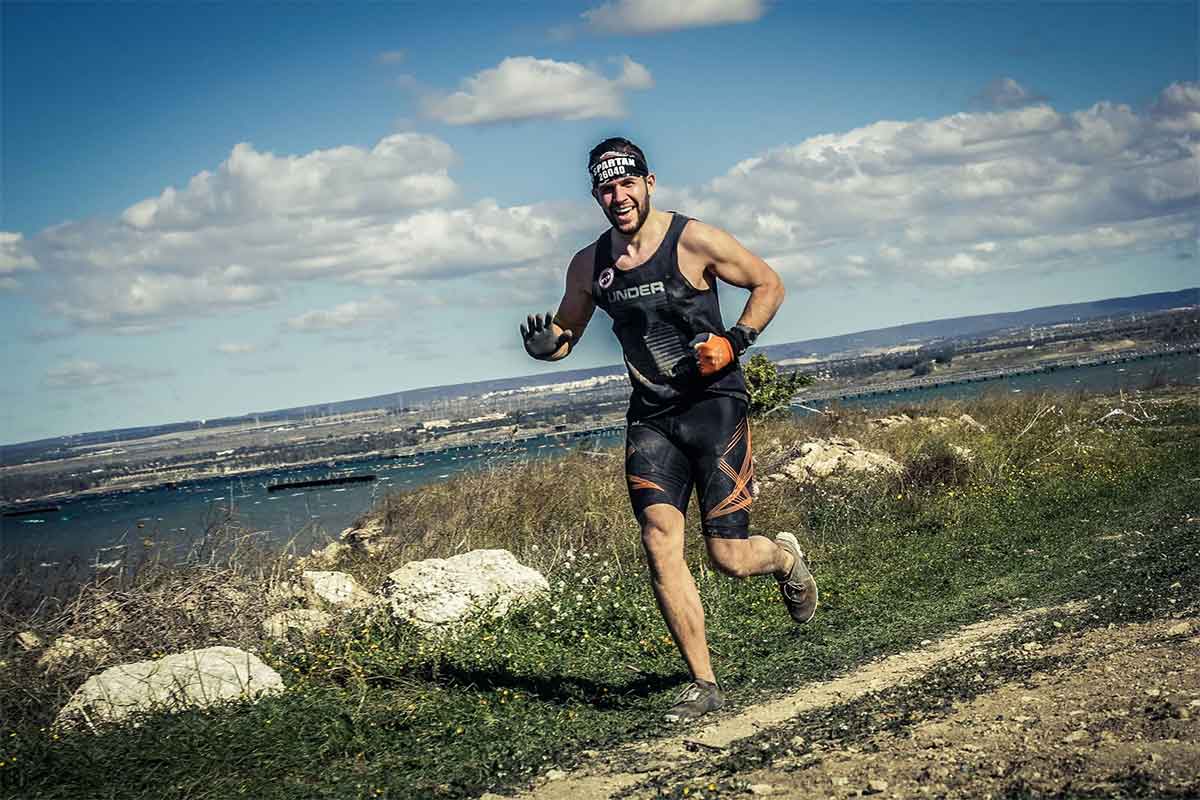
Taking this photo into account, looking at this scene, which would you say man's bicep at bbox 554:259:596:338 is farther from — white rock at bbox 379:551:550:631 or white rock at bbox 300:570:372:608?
white rock at bbox 300:570:372:608

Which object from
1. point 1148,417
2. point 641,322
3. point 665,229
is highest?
point 665,229

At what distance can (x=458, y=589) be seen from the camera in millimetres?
8445

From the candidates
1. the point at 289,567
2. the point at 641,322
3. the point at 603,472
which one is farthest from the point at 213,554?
the point at 603,472

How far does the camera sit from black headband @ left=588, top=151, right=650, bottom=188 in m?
5.98

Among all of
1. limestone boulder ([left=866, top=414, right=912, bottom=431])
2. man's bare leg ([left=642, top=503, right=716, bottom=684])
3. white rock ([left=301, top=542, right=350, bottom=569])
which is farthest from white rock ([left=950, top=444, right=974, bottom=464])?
man's bare leg ([left=642, top=503, right=716, bottom=684])

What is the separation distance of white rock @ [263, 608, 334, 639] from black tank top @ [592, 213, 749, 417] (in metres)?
2.97

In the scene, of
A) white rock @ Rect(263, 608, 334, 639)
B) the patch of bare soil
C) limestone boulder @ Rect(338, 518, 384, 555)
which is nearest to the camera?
the patch of bare soil

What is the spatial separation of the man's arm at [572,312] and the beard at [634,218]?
281 mm

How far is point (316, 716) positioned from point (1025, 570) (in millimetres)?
6027

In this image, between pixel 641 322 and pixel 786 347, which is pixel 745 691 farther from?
pixel 786 347

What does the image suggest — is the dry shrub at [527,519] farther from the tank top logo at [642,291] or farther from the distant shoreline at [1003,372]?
the distant shoreline at [1003,372]

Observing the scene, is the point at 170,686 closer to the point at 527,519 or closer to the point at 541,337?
the point at 541,337

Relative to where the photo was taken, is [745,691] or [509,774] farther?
[745,691]

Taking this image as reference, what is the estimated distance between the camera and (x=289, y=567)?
9.66 meters
